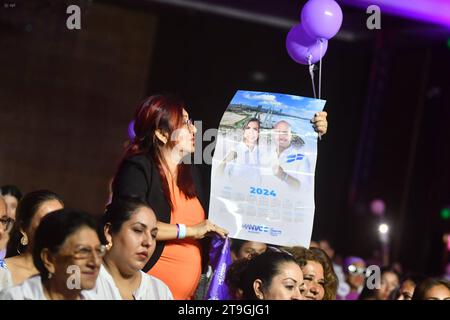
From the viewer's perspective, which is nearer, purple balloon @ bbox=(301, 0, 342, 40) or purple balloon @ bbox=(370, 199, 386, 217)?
purple balloon @ bbox=(301, 0, 342, 40)

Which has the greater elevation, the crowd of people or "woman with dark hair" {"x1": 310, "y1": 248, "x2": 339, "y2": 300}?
the crowd of people

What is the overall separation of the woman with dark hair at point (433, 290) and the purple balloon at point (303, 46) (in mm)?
1117

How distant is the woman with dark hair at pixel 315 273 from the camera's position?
3.48 m

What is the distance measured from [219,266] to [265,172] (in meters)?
0.40

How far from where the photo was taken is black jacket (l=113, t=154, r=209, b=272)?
310 centimetres

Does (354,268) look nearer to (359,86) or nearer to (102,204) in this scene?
(102,204)

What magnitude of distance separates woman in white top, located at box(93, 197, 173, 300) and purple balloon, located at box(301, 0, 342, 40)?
128 centimetres

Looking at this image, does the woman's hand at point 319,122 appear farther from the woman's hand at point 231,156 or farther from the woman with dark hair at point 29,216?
the woman with dark hair at point 29,216

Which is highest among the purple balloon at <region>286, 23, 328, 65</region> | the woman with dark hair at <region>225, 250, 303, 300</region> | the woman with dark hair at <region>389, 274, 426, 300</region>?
the purple balloon at <region>286, 23, 328, 65</region>

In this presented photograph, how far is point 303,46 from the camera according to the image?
3.80 metres

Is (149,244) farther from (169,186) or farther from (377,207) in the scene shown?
(377,207)

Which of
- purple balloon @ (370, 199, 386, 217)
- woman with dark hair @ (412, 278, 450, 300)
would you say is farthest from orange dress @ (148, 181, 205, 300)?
purple balloon @ (370, 199, 386, 217)

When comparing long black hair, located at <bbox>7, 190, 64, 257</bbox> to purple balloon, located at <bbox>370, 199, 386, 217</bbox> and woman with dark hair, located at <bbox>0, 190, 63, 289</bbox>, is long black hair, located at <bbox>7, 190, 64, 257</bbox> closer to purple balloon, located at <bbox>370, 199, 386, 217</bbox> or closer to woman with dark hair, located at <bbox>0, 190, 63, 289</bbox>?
woman with dark hair, located at <bbox>0, 190, 63, 289</bbox>

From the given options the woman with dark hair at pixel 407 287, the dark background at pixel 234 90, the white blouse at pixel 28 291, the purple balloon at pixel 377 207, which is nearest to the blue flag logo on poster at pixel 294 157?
the white blouse at pixel 28 291
